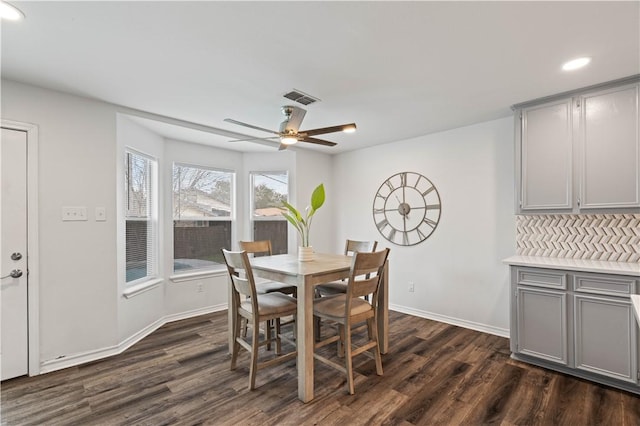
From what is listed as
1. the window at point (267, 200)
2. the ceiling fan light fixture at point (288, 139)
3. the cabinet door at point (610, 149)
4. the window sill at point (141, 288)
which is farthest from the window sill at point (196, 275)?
the cabinet door at point (610, 149)

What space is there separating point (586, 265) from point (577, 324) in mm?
494

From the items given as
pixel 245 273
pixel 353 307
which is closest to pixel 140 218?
pixel 245 273

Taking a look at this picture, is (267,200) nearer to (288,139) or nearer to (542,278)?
(288,139)

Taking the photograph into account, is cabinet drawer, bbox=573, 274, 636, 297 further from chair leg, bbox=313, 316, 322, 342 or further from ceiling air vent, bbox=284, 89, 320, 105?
ceiling air vent, bbox=284, 89, 320, 105

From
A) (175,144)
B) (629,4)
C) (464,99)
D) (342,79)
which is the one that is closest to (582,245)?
(464,99)

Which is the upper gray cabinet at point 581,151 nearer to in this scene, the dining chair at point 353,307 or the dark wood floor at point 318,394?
the dark wood floor at point 318,394

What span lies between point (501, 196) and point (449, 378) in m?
2.11

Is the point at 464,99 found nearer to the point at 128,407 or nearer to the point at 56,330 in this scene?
the point at 128,407

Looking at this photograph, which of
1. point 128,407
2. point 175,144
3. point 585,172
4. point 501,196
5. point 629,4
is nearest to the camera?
point 629,4

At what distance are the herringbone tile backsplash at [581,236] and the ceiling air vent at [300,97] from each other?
2.59 meters

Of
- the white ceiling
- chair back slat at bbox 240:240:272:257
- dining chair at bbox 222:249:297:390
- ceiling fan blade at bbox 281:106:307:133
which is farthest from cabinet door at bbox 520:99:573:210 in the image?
chair back slat at bbox 240:240:272:257

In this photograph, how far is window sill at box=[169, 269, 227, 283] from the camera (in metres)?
4.04

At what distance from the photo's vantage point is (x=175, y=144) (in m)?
4.12

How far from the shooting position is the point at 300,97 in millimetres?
2795
